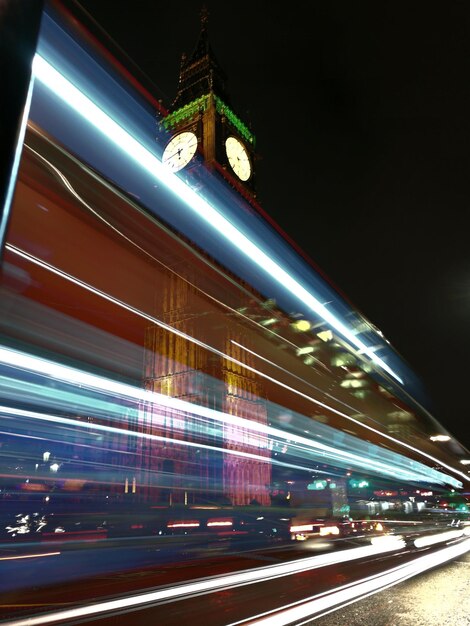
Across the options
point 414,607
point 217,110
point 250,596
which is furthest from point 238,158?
point 414,607

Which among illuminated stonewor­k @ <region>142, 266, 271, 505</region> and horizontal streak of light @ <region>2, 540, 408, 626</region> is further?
illuminated stonewor­k @ <region>142, 266, 271, 505</region>

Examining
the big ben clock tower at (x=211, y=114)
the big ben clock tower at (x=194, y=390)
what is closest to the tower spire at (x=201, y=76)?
the big ben clock tower at (x=211, y=114)

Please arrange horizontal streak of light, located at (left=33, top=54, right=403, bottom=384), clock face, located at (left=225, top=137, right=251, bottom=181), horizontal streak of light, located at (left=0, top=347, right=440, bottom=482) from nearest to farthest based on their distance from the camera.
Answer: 1. horizontal streak of light, located at (left=33, top=54, right=403, bottom=384)
2. horizontal streak of light, located at (left=0, top=347, right=440, bottom=482)
3. clock face, located at (left=225, top=137, right=251, bottom=181)

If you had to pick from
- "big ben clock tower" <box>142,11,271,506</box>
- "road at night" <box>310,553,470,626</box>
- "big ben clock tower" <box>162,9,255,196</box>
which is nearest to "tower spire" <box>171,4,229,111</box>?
"big ben clock tower" <box>162,9,255,196</box>

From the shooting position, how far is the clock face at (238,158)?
62722mm

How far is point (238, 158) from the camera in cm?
6556

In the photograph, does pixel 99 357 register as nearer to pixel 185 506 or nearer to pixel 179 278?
pixel 179 278

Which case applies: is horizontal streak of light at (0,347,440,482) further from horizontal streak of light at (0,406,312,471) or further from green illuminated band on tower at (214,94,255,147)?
green illuminated band on tower at (214,94,255,147)

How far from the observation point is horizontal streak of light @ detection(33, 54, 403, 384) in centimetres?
523

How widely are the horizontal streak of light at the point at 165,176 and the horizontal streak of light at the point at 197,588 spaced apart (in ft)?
17.6

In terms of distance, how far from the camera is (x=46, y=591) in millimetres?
7215

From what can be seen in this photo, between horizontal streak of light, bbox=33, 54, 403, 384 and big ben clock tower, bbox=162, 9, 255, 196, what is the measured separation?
51217 millimetres

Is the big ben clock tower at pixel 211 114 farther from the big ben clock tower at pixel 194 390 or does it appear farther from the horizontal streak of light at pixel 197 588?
the horizontal streak of light at pixel 197 588

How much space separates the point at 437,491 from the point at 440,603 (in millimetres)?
42669
